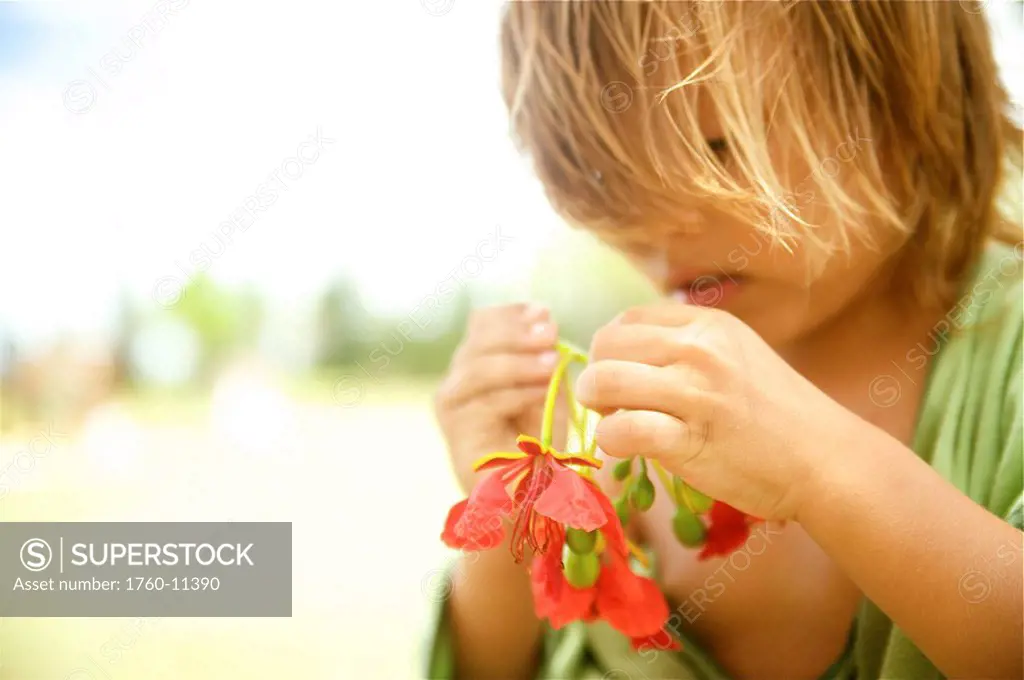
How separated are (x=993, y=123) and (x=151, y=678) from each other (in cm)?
104

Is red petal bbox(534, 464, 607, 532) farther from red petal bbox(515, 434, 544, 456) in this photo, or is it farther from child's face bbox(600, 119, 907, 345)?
child's face bbox(600, 119, 907, 345)

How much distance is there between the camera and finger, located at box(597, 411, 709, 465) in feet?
1.36

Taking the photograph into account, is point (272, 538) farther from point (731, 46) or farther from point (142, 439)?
point (142, 439)

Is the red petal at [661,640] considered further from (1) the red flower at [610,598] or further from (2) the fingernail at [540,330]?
(2) the fingernail at [540,330]

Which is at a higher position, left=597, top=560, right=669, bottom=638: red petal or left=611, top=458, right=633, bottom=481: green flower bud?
left=611, top=458, right=633, bottom=481: green flower bud

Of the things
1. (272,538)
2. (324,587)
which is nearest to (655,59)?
(272,538)

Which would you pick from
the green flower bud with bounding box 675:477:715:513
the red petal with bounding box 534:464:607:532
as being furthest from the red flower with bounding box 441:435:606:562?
the green flower bud with bounding box 675:477:715:513

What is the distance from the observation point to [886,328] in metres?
0.67

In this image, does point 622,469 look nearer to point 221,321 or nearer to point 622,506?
point 622,506

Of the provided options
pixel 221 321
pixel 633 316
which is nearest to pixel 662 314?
pixel 633 316

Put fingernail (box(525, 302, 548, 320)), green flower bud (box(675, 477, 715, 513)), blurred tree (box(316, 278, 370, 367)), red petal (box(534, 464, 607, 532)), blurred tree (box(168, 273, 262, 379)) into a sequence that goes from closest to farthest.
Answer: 1. red petal (box(534, 464, 607, 532))
2. green flower bud (box(675, 477, 715, 513))
3. fingernail (box(525, 302, 548, 320))
4. blurred tree (box(316, 278, 370, 367))
5. blurred tree (box(168, 273, 262, 379))

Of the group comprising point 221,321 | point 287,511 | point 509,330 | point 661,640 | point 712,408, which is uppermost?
point 221,321

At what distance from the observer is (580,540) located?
43cm

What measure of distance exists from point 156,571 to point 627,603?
0.48m
